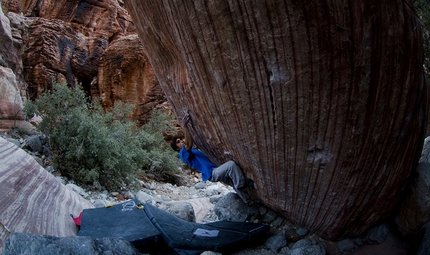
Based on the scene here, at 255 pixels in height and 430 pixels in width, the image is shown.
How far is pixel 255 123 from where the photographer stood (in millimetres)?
2588

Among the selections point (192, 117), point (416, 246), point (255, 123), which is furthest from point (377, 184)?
point (192, 117)

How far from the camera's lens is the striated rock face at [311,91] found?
79.6 inches

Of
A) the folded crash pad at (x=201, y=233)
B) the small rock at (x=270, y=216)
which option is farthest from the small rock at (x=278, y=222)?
the folded crash pad at (x=201, y=233)

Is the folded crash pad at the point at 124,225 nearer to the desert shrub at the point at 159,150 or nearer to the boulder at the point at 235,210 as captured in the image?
the boulder at the point at 235,210

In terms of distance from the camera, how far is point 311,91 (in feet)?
A: 7.32

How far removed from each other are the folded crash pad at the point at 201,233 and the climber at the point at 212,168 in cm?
42

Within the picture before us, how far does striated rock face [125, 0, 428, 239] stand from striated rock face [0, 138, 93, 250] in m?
1.88

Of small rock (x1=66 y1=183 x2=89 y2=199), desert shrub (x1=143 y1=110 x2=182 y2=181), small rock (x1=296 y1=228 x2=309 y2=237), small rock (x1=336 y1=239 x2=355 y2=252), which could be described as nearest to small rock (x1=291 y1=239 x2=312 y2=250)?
small rock (x1=296 y1=228 x2=309 y2=237)

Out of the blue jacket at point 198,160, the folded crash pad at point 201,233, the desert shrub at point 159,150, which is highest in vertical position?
the blue jacket at point 198,160

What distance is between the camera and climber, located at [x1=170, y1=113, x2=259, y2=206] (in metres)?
3.19

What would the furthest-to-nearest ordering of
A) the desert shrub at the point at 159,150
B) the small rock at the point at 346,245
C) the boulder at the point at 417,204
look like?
the desert shrub at the point at 159,150 → the small rock at the point at 346,245 → the boulder at the point at 417,204

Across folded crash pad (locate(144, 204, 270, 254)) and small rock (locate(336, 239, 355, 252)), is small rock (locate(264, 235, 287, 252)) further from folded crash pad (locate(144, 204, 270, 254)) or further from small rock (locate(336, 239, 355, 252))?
small rock (locate(336, 239, 355, 252))

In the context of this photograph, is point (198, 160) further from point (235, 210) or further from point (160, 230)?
point (160, 230)

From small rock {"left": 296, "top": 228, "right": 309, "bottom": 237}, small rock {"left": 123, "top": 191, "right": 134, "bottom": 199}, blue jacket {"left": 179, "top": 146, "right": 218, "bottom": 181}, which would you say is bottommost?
small rock {"left": 123, "top": 191, "right": 134, "bottom": 199}
